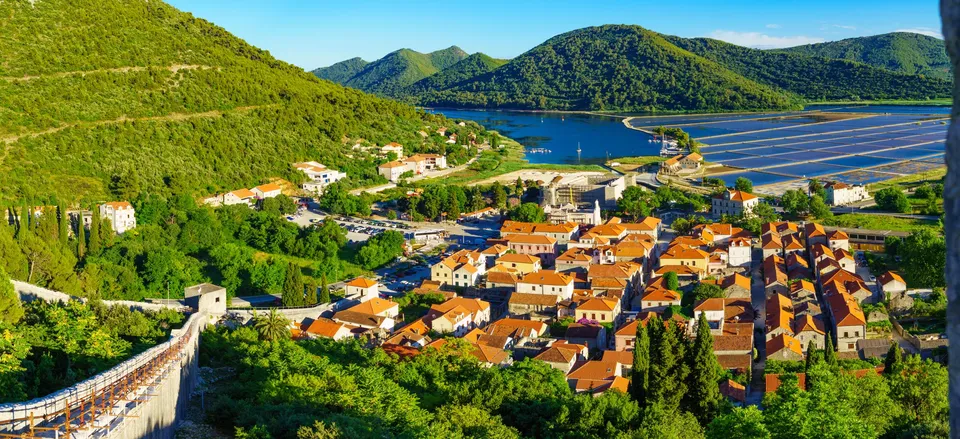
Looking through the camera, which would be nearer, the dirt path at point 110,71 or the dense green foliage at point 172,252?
the dense green foliage at point 172,252

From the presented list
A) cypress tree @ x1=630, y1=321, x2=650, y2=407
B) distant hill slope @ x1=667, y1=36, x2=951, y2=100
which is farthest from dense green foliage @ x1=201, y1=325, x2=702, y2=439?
distant hill slope @ x1=667, y1=36, x2=951, y2=100

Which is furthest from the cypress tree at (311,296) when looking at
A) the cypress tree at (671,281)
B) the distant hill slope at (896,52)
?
the distant hill slope at (896,52)

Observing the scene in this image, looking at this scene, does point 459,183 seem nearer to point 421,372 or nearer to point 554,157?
point 554,157

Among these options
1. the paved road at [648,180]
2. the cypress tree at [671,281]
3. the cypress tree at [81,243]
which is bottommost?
the cypress tree at [671,281]

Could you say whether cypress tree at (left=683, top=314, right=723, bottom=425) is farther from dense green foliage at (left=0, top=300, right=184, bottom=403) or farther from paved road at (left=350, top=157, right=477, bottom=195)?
paved road at (left=350, top=157, right=477, bottom=195)

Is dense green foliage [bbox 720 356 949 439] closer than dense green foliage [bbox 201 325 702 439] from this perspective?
Yes

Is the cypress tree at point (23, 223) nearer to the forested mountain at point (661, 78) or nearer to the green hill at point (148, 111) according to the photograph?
the green hill at point (148, 111)

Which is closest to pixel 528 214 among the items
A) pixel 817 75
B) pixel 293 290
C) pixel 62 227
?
pixel 293 290

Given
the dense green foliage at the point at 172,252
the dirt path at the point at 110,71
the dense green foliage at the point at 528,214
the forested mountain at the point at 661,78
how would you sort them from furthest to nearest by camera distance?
the forested mountain at the point at 661,78 → the dirt path at the point at 110,71 → the dense green foliage at the point at 528,214 → the dense green foliage at the point at 172,252
